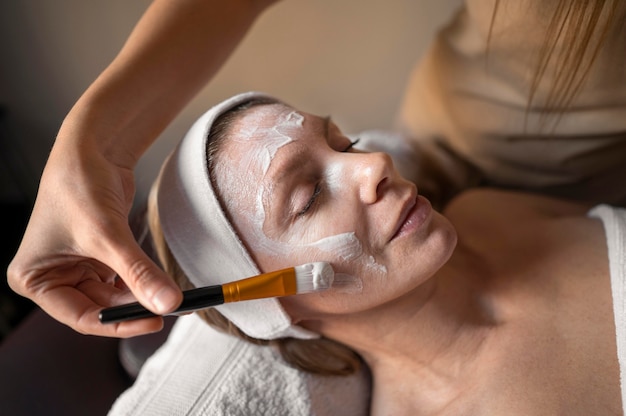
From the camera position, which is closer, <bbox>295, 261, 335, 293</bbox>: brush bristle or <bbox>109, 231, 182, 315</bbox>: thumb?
<bbox>109, 231, 182, 315</bbox>: thumb

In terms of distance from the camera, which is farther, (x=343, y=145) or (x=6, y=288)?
(x=6, y=288)

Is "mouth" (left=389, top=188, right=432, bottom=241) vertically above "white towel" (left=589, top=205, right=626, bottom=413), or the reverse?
"mouth" (left=389, top=188, right=432, bottom=241)

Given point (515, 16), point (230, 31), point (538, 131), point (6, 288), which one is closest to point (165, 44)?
point (230, 31)

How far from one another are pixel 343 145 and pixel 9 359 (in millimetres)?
855

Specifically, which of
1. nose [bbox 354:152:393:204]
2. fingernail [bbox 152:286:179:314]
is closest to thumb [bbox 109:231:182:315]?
fingernail [bbox 152:286:179:314]

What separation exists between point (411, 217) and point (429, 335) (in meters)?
0.24

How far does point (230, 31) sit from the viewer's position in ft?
3.32

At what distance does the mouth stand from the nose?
5 cm

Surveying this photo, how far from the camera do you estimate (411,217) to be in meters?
0.81

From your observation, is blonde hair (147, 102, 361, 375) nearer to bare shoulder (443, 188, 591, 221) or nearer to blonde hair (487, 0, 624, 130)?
bare shoulder (443, 188, 591, 221)

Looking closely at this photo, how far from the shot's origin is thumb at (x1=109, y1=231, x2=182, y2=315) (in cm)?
59

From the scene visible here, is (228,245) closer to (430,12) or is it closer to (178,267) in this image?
(178,267)

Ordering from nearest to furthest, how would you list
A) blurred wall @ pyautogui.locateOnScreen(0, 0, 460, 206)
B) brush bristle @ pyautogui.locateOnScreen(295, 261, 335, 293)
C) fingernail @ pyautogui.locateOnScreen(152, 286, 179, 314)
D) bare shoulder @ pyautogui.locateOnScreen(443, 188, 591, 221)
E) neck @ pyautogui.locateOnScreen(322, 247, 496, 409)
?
fingernail @ pyautogui.locateOnScreen(152, 286, 179, 314)
brush bristle @ pyautogui.locateOnScreen(295, 261, 335, 293)
neck @ pyautogui.locateOnScreen(322, 247, 496, 409)
bare shoulder @ pyautogui.locateOnScreen(443, 188, 591, 221)
blurred wall @ pyautogui.locateOnScreen(0, 0, 460, 206)

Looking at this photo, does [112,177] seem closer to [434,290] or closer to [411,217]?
[411,217]
